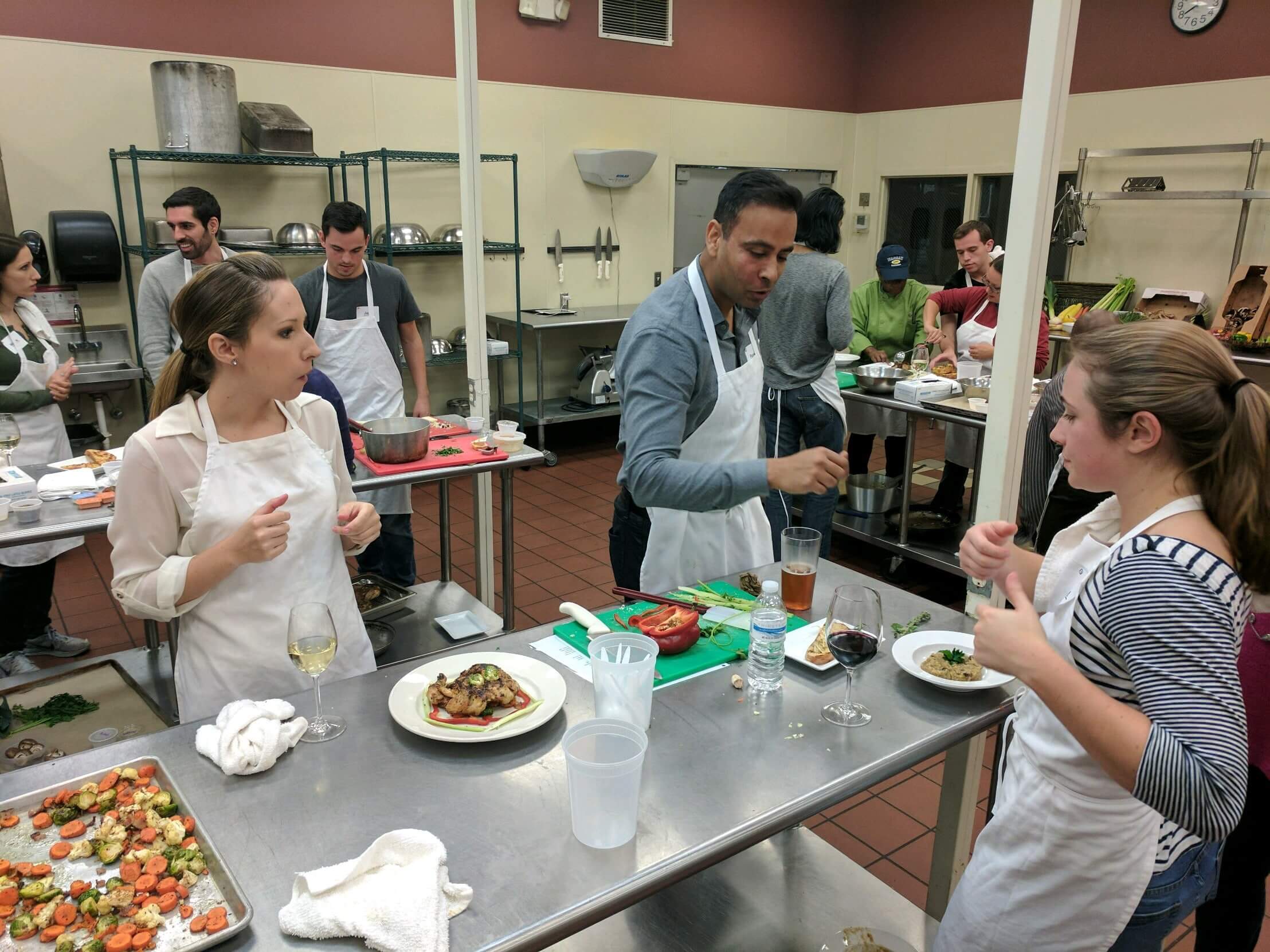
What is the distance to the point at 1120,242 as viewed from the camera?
7215mm

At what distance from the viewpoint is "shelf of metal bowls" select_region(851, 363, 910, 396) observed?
4793 millimetres

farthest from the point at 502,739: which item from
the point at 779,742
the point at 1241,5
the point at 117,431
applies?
the point at 1241,5

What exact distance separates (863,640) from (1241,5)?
720 centimetres

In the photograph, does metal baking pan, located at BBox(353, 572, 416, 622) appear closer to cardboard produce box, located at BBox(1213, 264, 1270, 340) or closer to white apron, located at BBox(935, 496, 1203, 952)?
white apron, located at BBox(935, 496, 1203, 952)

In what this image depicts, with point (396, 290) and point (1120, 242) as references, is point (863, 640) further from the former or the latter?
point (1120, 242)

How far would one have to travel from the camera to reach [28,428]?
3.69 m

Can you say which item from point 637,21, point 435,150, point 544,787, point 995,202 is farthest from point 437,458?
point 995,202

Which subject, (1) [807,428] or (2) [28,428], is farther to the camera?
(1) [807,428]

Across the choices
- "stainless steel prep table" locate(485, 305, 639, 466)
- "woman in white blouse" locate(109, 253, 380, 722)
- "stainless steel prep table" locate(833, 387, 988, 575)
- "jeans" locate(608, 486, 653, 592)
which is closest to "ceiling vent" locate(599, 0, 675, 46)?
"stainless steel prep table" locate(485, 305, 639, 466)

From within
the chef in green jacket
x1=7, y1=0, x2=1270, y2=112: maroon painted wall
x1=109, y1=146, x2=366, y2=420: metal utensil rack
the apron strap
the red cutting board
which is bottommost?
the red cutting board

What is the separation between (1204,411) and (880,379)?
3603 mm

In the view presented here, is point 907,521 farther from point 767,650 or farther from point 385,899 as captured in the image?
point 385,899

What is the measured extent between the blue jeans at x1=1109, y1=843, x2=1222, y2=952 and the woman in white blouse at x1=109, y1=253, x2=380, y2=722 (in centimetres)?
161

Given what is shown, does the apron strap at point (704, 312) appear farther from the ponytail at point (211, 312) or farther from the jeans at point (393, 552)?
the jeans at point (393, 552)
